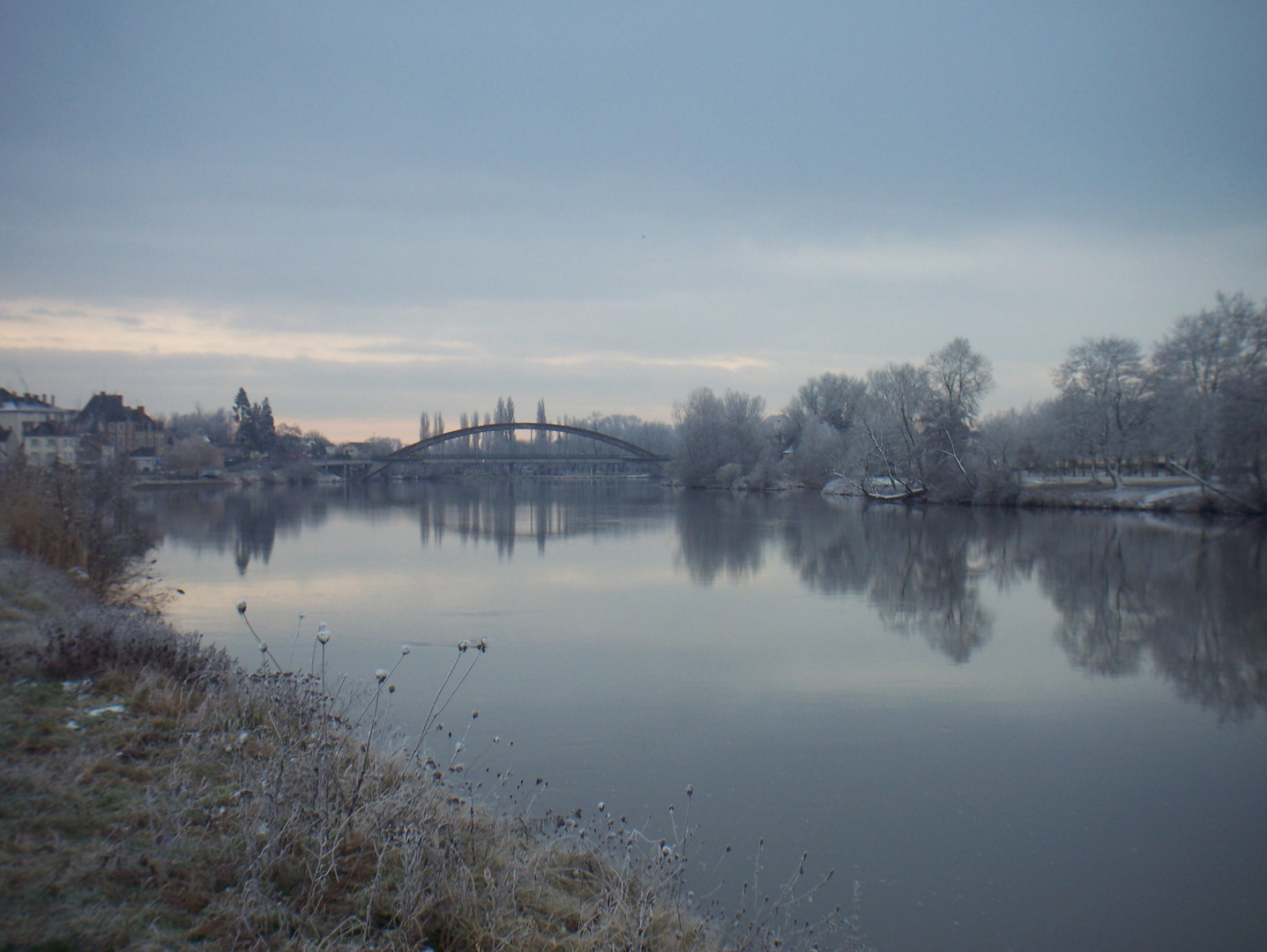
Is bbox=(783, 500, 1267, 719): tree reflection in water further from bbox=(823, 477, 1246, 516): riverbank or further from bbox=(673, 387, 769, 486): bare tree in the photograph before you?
bbox=(673, 387, 769, 486): bare tree

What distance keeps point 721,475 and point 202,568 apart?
156ft

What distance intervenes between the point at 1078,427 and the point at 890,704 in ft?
105

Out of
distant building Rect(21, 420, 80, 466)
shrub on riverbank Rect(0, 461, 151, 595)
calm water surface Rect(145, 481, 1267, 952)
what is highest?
distant building Rect(21, 420, 80, 466)

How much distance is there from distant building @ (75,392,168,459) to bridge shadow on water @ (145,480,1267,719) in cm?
310

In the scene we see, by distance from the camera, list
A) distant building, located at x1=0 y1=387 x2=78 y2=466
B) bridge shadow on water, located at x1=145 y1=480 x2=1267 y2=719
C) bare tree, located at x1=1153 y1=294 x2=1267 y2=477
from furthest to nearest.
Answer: bare tree, located at x1=1153 y1=294 x2=1267 y2=477 < distant building, located at x1=0 y1=387 x2=78 y2=466 < bridge shadow on water, located at x1=145 y1=480 x2=1267 y2=719

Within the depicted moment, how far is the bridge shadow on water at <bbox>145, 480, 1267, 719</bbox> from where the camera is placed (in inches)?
392

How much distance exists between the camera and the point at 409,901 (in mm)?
3125

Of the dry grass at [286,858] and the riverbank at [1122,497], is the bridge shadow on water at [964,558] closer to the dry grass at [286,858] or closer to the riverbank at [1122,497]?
the riverbank at [1122,497]

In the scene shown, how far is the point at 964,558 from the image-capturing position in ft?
61.2

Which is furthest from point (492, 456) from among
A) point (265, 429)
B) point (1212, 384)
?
point (1212, 384)

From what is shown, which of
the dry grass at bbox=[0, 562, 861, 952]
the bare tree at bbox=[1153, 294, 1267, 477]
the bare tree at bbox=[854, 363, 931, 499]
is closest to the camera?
the dry grass at bbox=[0, 562, 861, 952]

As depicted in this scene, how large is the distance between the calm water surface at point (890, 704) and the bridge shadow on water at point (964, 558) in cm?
11

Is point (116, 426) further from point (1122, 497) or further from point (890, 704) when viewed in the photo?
point (1122, 497)

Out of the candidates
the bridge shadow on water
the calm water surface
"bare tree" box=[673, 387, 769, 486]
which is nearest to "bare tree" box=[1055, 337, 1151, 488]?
the bridge shadow on water
